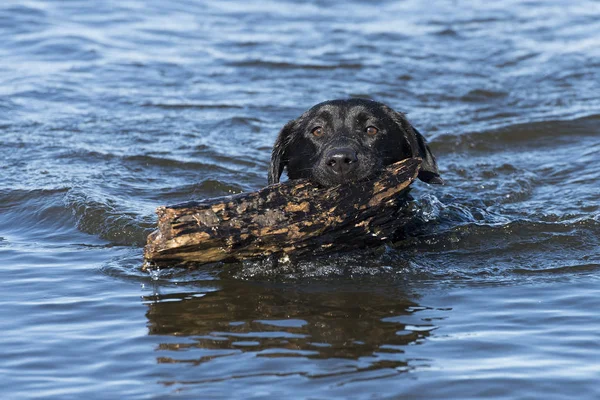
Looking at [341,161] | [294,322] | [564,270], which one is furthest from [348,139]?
[294,322]

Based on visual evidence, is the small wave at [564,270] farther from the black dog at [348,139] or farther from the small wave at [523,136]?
the small wave at [523,136]

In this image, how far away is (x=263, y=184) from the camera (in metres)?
8.79

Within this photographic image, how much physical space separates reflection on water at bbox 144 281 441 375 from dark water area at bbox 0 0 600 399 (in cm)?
2

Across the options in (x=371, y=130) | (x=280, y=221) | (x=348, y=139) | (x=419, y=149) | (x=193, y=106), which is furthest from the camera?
(x=193, y=106)

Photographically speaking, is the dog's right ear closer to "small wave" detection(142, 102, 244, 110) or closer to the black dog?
the black dog

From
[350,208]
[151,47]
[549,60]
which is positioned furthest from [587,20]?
[350,208]

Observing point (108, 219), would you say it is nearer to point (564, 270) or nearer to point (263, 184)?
point (263, 184)

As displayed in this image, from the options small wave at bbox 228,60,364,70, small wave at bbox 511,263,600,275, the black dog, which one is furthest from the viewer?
small wave at bbox 228,60,364,70

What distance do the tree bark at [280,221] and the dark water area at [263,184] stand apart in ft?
1.05

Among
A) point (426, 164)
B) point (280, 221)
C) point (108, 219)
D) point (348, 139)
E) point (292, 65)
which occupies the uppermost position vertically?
A: point (292, 65)

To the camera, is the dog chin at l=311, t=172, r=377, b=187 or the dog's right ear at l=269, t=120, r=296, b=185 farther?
the dog's right ear at l=269, t=120, r=296, b=185

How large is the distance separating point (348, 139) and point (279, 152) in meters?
0.75

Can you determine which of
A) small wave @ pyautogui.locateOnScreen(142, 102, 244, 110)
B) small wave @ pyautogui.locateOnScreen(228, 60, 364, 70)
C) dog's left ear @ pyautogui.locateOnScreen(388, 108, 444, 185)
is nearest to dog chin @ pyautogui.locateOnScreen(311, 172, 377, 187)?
dog's left ear @ pyautogui.locateOnScreen(388, 108, 444, 185)

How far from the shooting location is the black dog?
6133mm
